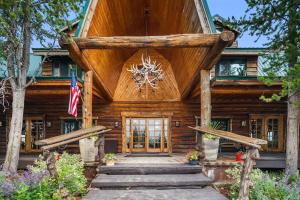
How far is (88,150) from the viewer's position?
6438mm

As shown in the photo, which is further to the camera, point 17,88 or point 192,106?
point 192,106

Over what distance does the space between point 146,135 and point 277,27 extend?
24.0 ft

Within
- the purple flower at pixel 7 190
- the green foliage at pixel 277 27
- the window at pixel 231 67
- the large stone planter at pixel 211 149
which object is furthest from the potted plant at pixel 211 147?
the window at pixel 231 67

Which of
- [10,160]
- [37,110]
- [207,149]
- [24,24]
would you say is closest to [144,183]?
[207,149]

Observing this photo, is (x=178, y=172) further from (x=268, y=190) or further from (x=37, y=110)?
(x=37, y=110)

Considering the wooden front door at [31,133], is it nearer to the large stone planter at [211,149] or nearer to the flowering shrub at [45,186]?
the flowering shrub at [45,186]

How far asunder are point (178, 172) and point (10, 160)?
5933 millimetres

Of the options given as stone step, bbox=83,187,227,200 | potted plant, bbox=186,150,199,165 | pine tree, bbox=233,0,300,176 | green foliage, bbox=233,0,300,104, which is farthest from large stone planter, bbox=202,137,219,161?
pine tree, bbox=233,0,300,176

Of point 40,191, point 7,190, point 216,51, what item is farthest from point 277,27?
point 7,190

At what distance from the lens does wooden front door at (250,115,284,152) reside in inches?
493

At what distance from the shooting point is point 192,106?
41.9 feet

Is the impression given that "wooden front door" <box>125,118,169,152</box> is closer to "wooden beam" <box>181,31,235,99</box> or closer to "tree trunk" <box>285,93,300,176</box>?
"wooden beam" <box>181,31,235,99</box>

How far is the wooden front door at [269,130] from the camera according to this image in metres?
12.5

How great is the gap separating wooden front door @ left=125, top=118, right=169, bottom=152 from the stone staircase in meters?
5.93
